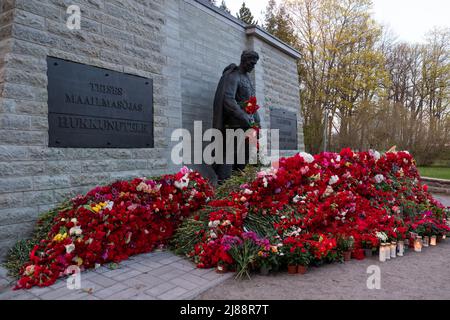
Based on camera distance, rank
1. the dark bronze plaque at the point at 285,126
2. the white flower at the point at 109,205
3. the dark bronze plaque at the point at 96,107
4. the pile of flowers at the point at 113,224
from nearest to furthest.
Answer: the pile of flowers at the point at 113,224 < the white flower at the point at 109,205 < the dark bronze plaque at the point at 96,107 < the dark bronze plaque at the point at 285,126

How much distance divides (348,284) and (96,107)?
3293mm

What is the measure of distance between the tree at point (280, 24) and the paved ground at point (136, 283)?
19597 mm

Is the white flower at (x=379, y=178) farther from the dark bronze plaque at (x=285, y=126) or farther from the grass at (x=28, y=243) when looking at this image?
the dark bronze plaque at (x=285, y=126)

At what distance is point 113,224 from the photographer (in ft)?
11.0

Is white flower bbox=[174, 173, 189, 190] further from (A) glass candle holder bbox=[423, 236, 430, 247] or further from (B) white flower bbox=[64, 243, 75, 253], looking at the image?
(A) glass candle holder bbox=[423, 236, 430, 247]

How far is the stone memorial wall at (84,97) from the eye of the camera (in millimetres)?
3404

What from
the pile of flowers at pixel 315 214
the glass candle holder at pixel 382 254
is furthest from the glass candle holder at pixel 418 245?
the glass candle holder at pixel 382 254

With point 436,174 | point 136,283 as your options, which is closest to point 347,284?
point 136,283

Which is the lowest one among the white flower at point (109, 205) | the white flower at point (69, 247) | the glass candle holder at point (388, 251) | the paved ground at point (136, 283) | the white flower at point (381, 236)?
the paved ground at point (136, 283)

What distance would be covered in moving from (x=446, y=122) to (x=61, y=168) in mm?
18564

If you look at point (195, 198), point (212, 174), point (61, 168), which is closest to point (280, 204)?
point (195, 198)

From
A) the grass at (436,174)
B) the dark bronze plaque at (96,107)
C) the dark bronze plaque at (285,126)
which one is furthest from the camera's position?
the grass at (436,174)

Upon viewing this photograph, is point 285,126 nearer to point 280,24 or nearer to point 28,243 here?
point 28,243
